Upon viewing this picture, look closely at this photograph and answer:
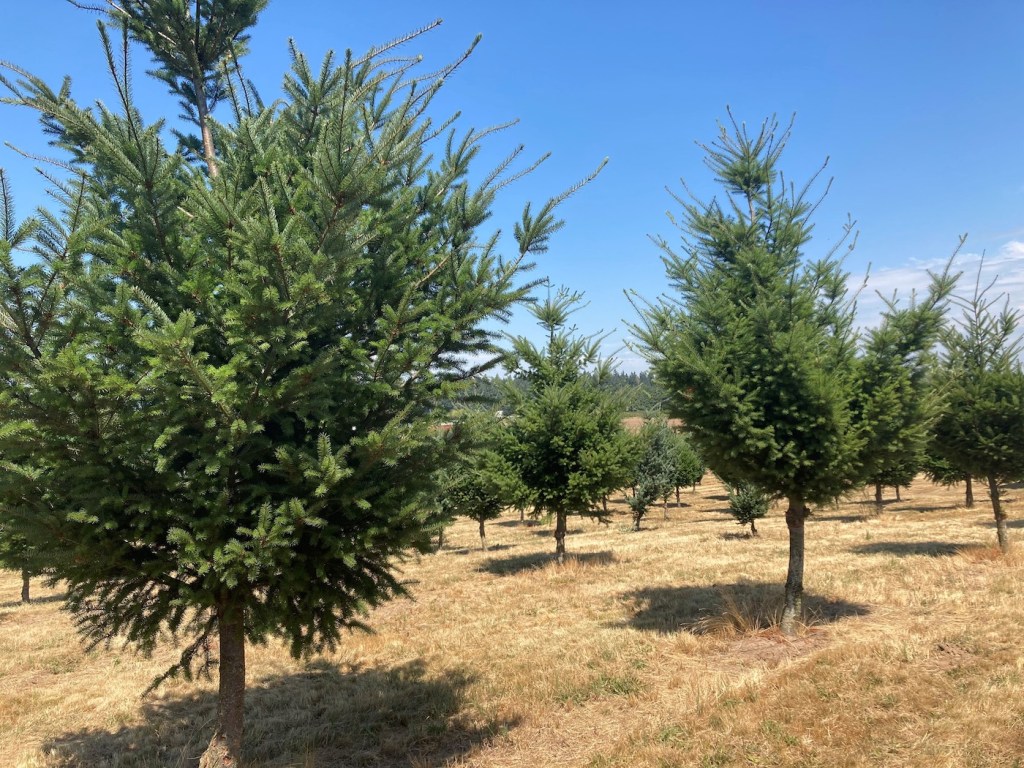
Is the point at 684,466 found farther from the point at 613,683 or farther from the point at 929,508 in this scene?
the point at 613,683

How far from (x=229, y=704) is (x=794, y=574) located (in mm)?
8568

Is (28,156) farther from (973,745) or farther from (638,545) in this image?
(638,545)

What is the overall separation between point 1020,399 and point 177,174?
1924 centimetres

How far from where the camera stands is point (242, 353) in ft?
14.0

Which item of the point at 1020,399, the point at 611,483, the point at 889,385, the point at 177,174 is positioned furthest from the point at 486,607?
the point at 1020,399

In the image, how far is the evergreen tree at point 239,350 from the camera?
4.05 m

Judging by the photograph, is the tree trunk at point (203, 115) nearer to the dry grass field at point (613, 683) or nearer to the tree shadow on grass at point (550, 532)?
the dry grass field at point (613, 683)

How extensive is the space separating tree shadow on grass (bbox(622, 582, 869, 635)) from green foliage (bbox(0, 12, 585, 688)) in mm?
6943

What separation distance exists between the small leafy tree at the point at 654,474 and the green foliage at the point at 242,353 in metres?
24.3

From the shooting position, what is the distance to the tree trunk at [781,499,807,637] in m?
9.92

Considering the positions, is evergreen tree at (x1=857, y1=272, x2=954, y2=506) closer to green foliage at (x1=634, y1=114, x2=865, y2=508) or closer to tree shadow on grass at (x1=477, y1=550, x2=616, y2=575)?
green foliage at (x1=634, y1=114, x2=865, y2=508)

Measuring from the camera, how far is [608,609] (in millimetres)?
12664

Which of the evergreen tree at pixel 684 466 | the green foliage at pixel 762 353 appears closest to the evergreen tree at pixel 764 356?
the green foliage at pixel 762 353

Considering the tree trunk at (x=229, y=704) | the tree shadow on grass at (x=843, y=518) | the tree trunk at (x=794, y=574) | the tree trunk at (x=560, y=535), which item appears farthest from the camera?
the tree shadow on grass at (x=843, y=518)
